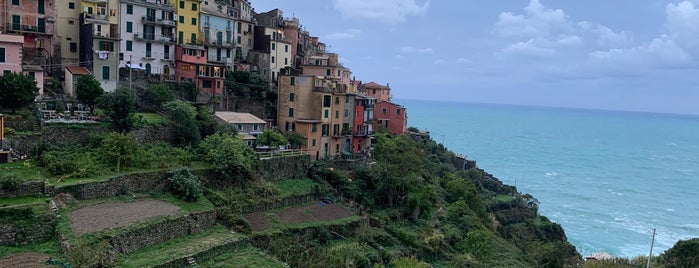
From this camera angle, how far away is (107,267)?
16.7m

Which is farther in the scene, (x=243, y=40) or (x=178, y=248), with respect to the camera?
(x=243, y=40)

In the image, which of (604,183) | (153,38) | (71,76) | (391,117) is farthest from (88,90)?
(604,183)

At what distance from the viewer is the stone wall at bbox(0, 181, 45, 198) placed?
1961 centimetres

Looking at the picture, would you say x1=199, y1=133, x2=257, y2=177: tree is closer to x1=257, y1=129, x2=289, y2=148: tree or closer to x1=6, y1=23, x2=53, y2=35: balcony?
x1=257, y1=129, x2=289, y2=148: tree

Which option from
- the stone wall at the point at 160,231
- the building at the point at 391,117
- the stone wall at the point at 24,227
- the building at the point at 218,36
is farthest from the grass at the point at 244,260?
the building at the point at 391,117

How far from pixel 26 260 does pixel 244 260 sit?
722 cm

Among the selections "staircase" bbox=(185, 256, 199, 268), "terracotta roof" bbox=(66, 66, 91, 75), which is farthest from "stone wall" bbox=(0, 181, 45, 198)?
"terracotta roof" bbox=(66, 66, 91, 75)

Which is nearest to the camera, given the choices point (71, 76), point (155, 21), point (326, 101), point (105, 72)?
point (71, 76)

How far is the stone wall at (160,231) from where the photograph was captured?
61.1ft

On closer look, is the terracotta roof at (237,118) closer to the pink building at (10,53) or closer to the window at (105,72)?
the window at (105,72)

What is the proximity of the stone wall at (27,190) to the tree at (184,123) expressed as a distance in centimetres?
1047

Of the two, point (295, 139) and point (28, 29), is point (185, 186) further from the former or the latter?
point (28, 29)

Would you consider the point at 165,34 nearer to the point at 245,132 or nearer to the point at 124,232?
the point at 245,132

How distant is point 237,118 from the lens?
35.1 metres
